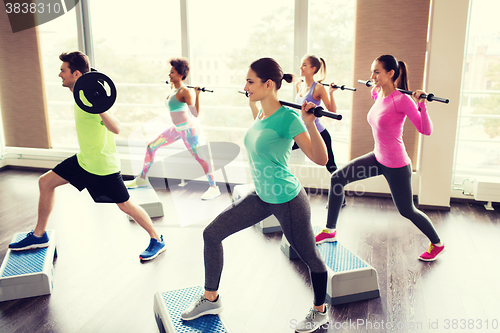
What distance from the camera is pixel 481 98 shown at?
4016mm

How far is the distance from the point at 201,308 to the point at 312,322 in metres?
0.54

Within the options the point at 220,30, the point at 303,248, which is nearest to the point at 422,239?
the point at 303,248

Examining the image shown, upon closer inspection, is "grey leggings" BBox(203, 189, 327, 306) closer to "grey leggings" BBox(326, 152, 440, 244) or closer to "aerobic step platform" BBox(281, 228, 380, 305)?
"aerobic step platform" BBox(281, 228, 380, 305)

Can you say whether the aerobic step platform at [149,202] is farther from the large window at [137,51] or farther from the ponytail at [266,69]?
the ponytail at [266,69]

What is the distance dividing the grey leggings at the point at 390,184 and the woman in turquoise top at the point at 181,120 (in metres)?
1.58

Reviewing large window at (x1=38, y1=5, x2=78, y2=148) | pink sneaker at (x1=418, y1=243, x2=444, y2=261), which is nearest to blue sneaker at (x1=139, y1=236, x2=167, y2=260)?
pink sneaker at (x1=418, y1=243, x2=444, y2=261)

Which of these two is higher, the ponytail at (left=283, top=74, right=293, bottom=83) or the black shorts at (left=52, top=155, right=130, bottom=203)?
the ponytail at (left=283, top=74, right=293, bottom=83)

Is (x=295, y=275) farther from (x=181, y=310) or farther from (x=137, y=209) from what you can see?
(x=137, y=209)

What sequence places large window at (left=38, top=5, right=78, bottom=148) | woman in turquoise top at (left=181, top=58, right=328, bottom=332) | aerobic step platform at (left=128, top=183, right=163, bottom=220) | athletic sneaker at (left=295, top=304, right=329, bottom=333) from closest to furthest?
woman in turquoise top at (left=181, top=58, right=328, bottom=332)
athletic sneaker at (left=295, top=304, right=329, bottom=333)
aerobic step platform at (left=128, top=183, right=163, bottom=220)
large window at (left=38, top=5, right=78, bottom=148)

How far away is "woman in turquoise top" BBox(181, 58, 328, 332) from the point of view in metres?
1.66

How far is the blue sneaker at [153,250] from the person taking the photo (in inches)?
107

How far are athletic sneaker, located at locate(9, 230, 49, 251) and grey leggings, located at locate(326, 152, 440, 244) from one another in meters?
1.90

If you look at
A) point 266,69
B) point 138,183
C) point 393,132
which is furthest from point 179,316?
point 138,183

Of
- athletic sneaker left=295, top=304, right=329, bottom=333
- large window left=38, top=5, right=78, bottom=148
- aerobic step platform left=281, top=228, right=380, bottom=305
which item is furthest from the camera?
large window left=38, top=5, right=78, bottom=148
